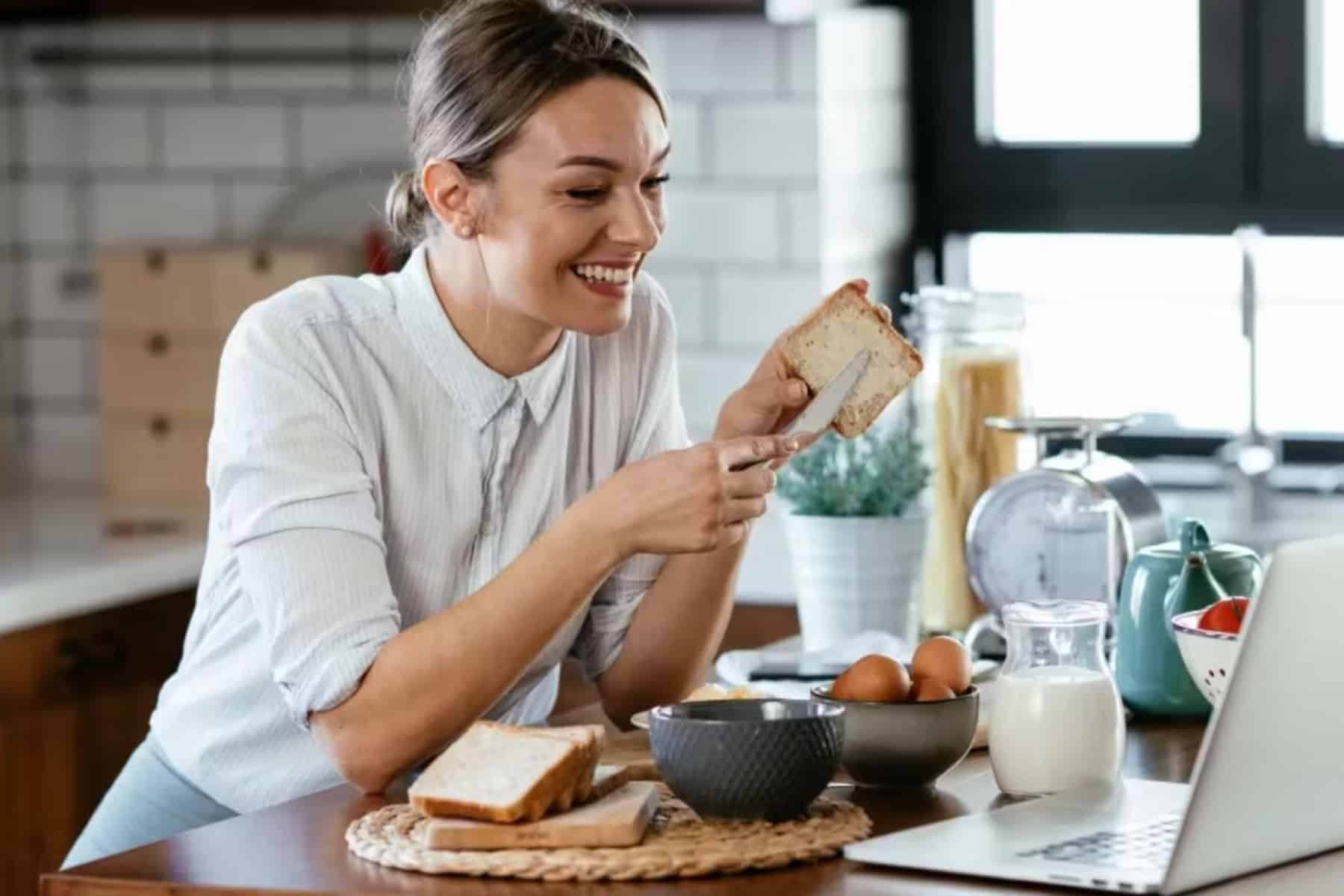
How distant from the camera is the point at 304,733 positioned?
222 cm

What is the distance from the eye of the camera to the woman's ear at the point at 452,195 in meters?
2.25

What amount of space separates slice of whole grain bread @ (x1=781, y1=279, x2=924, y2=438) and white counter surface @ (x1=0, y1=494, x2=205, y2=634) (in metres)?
1.35

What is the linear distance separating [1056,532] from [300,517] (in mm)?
848

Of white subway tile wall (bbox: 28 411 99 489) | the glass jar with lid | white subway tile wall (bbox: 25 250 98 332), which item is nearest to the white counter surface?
white subway tile wall (bbox: 28 411 99 489)

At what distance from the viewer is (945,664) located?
1899 millimetres

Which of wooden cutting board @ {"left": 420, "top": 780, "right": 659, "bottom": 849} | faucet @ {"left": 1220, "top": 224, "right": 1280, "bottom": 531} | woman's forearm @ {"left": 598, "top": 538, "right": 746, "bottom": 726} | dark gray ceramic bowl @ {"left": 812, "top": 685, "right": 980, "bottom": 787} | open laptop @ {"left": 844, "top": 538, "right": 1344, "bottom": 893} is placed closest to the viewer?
open laptop @ {"left": 844, "top": 538, "right": 1344, "bottom": 893}

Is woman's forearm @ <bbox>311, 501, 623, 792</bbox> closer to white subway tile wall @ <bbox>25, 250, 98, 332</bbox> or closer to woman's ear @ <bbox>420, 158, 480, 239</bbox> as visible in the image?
woman's ear @ <bbox>420, 158, 480, 239</bbox>

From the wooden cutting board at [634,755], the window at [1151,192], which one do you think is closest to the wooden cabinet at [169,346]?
the window at [1151,192]

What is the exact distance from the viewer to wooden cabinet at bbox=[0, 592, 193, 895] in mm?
3215

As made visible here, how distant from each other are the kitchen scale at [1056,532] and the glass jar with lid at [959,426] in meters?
0.17

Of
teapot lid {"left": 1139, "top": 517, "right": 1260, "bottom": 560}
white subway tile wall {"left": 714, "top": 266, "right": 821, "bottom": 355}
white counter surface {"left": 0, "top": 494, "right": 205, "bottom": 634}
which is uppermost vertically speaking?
white subway tile wall {"left": 714, "top": 266, "right": 821, "bottom": 355}

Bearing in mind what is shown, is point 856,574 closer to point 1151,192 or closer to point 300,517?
point 300,517

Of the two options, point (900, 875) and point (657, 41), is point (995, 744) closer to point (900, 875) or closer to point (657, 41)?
point (900, 875)

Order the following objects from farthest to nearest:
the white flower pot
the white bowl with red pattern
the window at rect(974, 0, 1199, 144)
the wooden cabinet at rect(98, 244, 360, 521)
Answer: the wooden cabinet at rect(98, 244, 360, 521) → the window at rect(974, 0, 1199, 144) → the white flower pot → the white bowl with red pattern
